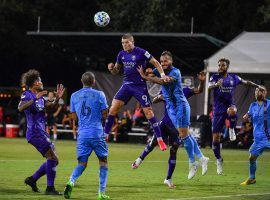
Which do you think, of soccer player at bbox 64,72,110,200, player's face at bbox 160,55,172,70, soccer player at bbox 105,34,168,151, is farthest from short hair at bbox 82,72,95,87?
soccer player at bbox 105,34,168,151

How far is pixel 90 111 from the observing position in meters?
15.4

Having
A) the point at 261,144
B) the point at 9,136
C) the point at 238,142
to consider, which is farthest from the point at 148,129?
the point at 261,144

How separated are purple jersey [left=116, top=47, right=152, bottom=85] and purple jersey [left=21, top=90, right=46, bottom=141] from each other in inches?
161

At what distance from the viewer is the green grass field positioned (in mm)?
16766

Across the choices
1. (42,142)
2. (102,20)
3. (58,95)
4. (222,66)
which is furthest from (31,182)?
(102,20)

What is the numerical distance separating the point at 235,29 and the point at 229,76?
86.2 feet

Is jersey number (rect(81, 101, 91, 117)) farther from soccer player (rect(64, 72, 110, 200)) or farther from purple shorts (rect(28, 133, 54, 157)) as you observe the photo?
purple shorts (rect(28, 133, 54, 157))

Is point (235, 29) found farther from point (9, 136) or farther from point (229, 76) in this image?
point (229, 76)

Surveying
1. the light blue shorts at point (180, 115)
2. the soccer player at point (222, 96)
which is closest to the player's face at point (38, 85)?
the light blue shorts at point (180, 115)

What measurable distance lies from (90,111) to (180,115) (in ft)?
14.9

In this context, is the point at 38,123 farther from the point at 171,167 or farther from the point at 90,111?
the point at 171,167

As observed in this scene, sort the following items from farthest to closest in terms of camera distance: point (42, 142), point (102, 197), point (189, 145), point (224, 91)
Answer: point (224, 91) < point (189, 145) < point (42, 142) < point (102, 197)

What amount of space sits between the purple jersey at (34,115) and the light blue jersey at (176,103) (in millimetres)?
3691

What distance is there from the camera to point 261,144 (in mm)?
19391
